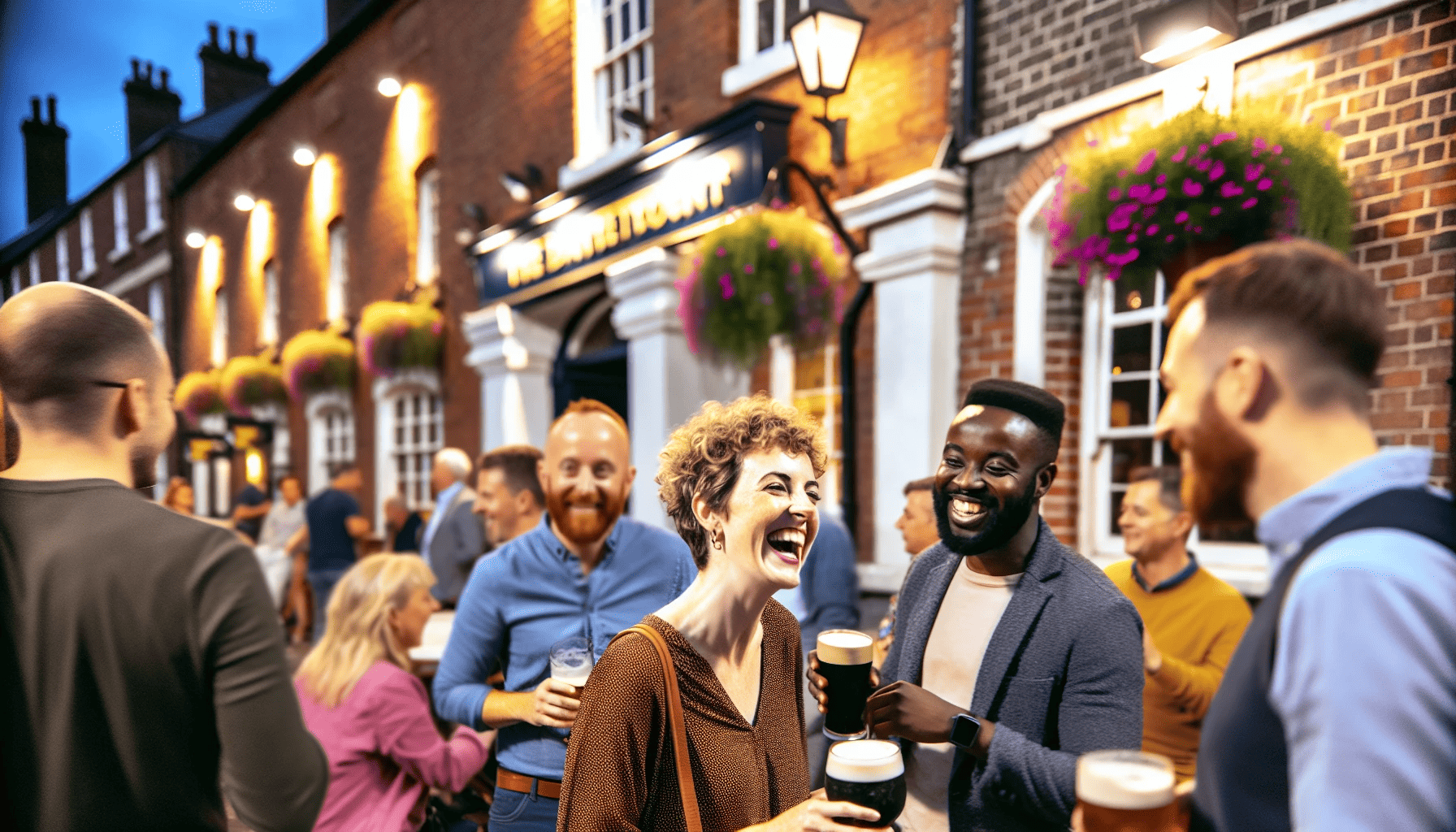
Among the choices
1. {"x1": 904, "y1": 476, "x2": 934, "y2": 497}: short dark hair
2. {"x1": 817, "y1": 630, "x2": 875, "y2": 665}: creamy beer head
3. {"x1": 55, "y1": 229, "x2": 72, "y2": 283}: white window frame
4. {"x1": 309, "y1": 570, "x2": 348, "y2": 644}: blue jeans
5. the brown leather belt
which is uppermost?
{"x1": 55, "y1": 229, "x2": 72, "y2": 283}: white window frame

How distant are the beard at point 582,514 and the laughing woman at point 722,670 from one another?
74cm

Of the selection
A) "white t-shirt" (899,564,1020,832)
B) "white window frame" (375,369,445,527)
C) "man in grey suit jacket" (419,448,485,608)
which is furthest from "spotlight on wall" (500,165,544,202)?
"white t-shirt" (899,564,1020,832)

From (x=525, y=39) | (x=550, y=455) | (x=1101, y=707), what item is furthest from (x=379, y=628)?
(x=525, y=39)

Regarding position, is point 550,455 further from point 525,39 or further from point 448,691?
point 525,39

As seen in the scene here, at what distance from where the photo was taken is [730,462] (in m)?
1.57

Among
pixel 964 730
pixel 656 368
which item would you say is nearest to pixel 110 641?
pixel 964 730

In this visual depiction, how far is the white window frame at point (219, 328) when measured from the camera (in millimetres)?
13992

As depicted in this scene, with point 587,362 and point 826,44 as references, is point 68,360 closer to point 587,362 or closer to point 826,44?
point 826,44

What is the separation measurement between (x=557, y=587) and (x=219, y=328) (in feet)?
47.2

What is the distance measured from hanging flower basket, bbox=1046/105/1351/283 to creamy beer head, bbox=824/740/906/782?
2.18m

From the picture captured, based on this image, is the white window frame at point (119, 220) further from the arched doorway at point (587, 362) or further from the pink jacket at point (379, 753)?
the pink jacket at point (379, 753)

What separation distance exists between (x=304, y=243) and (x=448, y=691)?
36.0 feet

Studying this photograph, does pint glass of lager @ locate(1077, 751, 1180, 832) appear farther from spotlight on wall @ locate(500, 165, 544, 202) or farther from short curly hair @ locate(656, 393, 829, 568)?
spotlight on wall @ locate(500, 165, 544, 202)

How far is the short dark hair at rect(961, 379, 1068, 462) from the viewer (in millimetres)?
1625
